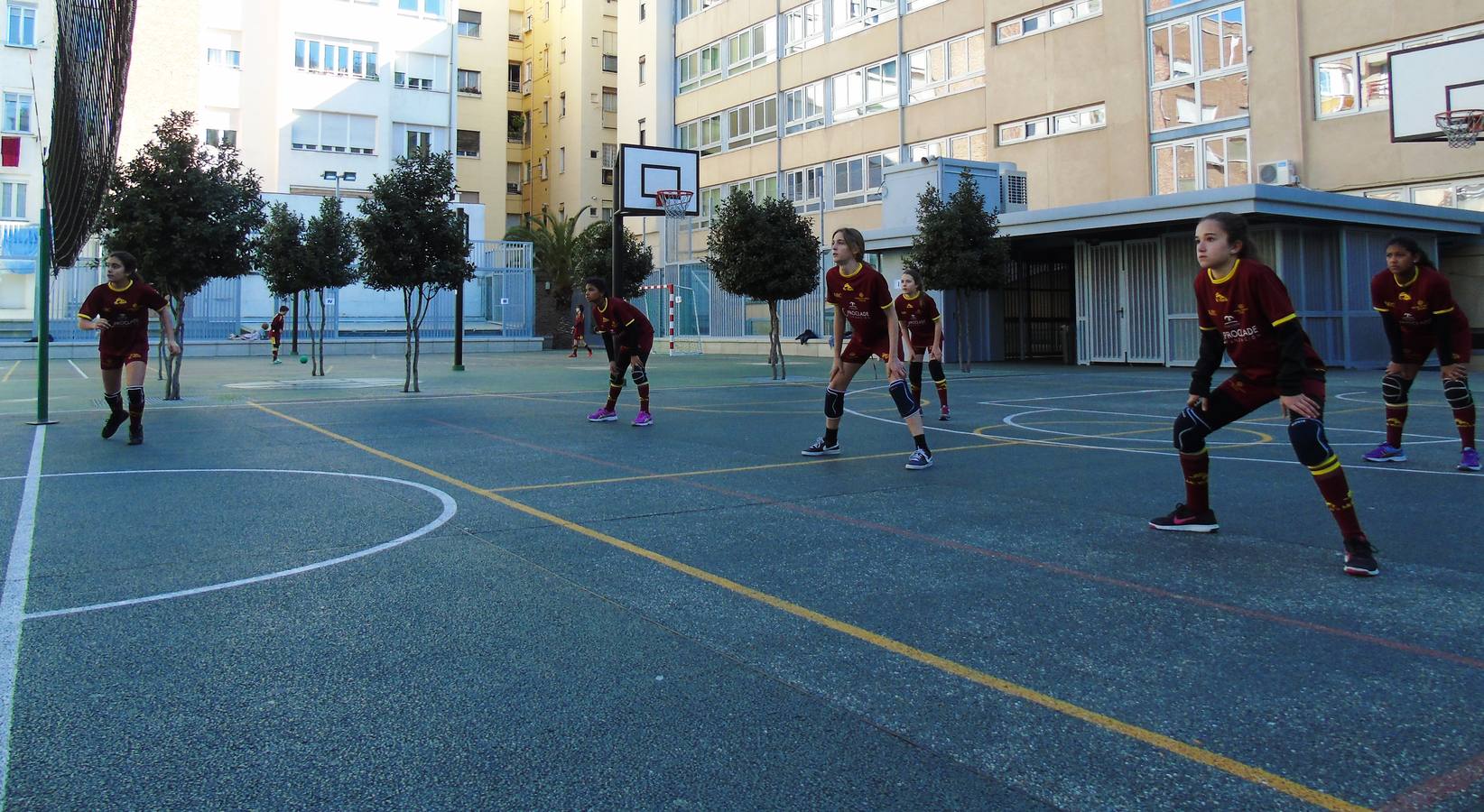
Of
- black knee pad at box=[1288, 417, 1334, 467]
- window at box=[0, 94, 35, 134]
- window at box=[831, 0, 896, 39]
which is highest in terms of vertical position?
window at box=[831, 0, 896, 39]

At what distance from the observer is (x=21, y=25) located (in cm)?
750

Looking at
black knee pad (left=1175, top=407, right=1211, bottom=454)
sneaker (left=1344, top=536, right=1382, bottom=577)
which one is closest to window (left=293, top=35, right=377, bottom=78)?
black knee pad (left=1175, top=407, right=1211, bottom=454)

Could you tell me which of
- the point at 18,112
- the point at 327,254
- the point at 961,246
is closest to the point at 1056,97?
the point at 961,246

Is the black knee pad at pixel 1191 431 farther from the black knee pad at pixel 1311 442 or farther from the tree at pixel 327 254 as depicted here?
the tree at pixel 327 254

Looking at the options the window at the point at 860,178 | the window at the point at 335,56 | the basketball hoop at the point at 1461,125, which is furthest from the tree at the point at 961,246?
the window at the point at 335,56

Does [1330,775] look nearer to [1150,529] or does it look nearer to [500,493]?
[1150,529]

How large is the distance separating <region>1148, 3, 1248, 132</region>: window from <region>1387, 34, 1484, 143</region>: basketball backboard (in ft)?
21.8

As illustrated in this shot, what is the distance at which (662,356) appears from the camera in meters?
37.8

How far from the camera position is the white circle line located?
4.58 meters

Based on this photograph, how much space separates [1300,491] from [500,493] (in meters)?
5.74

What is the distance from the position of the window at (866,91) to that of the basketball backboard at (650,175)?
12725 mm

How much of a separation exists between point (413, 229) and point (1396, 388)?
15196mm

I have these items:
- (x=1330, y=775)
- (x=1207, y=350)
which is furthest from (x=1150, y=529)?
(x=1330, y=775)

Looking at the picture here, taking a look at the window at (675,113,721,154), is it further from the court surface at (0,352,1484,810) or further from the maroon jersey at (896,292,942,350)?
the court surface at (0,352,1484,810)
